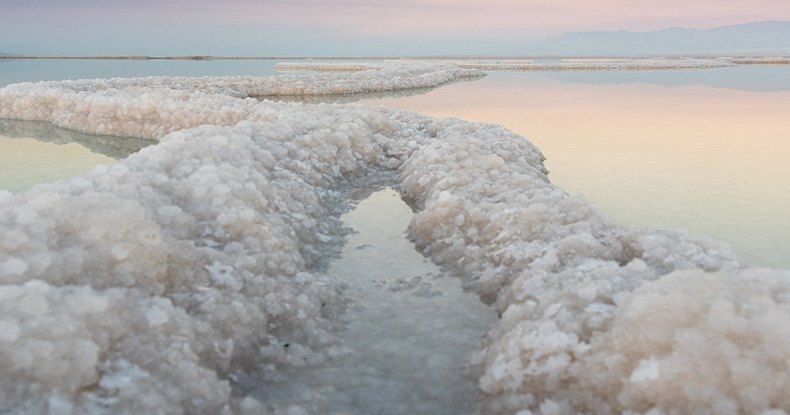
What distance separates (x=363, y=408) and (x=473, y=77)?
43259 millimetres

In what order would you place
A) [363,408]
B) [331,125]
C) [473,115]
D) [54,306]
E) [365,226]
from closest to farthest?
[54,306] < [363,408] < [365,226] < [331,125] < [473,115]

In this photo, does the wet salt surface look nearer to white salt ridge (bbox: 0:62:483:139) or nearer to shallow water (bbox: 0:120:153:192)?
shallow water (bbox: 0:120:153:192)

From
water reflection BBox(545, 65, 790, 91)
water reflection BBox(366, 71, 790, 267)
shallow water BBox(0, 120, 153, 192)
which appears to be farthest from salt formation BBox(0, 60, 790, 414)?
water reflection BBox(545, 65, 790, 91)

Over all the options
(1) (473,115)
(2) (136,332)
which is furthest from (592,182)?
Result: (1) (473,115)

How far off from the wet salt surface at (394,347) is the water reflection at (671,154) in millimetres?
3447

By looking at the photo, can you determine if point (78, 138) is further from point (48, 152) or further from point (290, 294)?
point (290, 294)

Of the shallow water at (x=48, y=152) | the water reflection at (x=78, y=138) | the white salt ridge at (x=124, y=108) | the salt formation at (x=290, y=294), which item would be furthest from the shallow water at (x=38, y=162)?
the salt formation at (x=290, y=294)

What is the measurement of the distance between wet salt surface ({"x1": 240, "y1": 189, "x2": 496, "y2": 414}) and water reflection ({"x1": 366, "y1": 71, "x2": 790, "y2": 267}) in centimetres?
345

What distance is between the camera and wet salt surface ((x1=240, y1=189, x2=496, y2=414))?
14.5 ft

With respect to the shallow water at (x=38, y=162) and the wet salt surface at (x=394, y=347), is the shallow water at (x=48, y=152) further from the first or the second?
the wet salt surface at (x=394, y=347)

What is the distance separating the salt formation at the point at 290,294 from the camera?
3557mm

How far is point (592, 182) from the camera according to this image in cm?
1084

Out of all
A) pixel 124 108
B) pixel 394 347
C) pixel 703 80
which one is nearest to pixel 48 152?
pixel 124 108

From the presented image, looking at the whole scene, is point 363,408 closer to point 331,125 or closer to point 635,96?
point 331,125
